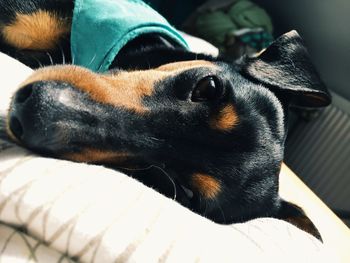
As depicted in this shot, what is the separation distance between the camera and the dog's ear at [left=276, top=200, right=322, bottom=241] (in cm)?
113

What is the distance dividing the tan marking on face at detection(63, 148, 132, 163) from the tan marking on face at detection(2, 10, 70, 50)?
668 millimetres

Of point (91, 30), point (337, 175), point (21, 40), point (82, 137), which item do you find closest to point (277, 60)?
point (91, 30)

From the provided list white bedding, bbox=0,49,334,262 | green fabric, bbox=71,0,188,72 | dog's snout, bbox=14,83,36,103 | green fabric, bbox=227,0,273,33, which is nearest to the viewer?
white bedding, bbox=0,49,334,262

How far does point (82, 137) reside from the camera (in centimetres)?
78

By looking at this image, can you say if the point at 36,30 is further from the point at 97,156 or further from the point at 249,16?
the point at 249,16

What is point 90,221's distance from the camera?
0.63 metres

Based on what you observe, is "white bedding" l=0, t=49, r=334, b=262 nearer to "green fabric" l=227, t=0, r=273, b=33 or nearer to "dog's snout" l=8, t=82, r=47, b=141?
"dog's snout" l=8, t=82, r=47, b=141

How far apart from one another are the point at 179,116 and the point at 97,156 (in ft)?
0.70

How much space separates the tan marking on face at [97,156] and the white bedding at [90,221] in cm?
5

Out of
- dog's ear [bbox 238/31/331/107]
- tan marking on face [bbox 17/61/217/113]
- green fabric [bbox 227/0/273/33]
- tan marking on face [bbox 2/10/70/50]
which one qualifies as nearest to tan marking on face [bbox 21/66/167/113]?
tan marking on face [bbox 17/61/217/113]

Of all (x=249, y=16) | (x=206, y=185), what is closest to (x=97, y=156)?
(x=206, y=185)

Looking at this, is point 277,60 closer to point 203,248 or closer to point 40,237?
point 203,248

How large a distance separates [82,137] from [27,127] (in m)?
0.11

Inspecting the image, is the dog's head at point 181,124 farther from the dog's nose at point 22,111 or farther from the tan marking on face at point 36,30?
the tan marking on face at point 36,30
